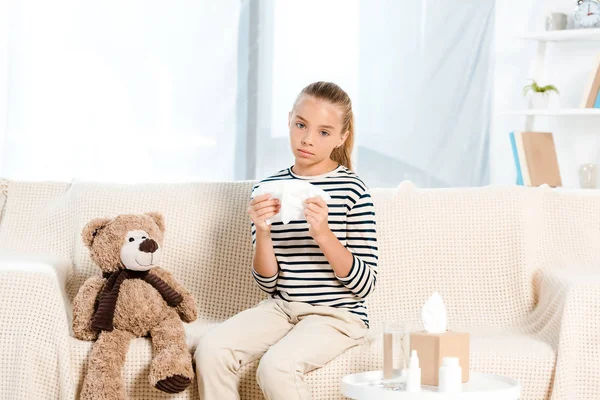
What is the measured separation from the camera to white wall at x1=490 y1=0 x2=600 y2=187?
3.31 meters

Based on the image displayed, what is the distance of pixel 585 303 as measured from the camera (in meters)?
1.97

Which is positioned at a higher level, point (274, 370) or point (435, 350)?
point (435, 350)

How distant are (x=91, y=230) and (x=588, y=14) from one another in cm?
203

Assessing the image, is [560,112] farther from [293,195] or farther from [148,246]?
[148,246]

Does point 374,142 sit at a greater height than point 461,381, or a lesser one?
greater

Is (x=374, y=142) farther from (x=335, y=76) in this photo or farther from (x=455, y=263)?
(x=455, y=263)

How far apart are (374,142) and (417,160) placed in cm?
20

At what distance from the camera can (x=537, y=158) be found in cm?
316

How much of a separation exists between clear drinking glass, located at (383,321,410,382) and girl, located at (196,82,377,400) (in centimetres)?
25

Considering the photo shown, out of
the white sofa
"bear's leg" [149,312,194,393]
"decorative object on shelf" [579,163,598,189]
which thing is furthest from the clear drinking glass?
"decorative object on shelf" [579,163,598,189]

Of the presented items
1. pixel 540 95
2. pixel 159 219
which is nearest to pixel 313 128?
pixel 159 219

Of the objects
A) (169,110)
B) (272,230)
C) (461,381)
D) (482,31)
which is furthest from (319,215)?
(482,31)

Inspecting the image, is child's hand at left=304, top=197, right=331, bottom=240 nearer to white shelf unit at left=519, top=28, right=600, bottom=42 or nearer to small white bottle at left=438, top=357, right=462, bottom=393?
small white bottle at left=438, top=357, right=462, bottom=393

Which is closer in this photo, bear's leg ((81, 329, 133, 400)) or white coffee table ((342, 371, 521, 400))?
white coffee table ((342, 371, 521, 400))
